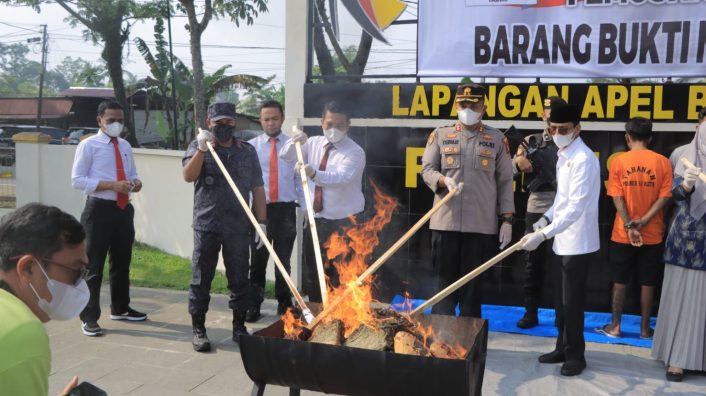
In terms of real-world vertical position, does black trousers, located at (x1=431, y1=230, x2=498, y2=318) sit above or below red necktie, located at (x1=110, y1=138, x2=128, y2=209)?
below

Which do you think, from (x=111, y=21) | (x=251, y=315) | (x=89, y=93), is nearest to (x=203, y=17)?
(x=111, y=21)

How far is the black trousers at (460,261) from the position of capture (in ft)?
17.5

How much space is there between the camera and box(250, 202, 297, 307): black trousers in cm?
638

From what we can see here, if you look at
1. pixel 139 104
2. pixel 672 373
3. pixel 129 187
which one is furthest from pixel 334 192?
pixel 139 104

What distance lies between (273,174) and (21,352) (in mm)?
4842

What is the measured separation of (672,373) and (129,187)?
4.86 m

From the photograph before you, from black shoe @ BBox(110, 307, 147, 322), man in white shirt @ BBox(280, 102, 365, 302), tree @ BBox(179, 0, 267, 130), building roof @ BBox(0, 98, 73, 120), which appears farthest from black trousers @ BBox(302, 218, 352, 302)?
building roof @ BBox(0, 98, 73, 120)

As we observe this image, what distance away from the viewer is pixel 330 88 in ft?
22.8

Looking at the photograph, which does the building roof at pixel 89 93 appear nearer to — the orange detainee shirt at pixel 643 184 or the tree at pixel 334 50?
the tree at pixel 334 50

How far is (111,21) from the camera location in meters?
18.2

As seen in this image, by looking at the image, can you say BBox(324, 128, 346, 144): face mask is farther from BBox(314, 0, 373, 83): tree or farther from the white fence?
the white fence

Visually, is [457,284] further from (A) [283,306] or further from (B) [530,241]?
(A) [283,306]

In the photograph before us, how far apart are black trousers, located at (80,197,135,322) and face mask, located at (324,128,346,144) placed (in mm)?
2058

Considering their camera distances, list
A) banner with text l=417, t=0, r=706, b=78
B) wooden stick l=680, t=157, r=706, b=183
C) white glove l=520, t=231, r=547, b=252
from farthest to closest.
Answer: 1. banner with text l=417, t=0, r=706, b=78
2. wooden stick l=680, t=157, r=706, b=183
3. white glove l=520, t=231, r=547, b=252
